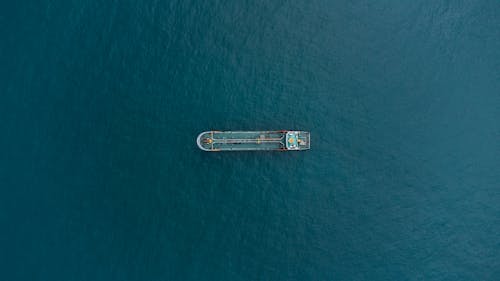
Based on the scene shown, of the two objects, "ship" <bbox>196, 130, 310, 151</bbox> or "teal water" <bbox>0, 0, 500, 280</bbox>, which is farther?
"ship" <bbox>196, 130, 310, 151</bbox>

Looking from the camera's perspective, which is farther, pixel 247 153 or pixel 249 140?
pixel 247 153

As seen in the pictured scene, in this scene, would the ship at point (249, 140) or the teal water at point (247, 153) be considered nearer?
the teal water at point (247, 153)

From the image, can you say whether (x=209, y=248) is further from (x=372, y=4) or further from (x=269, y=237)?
(x=372, y=4)

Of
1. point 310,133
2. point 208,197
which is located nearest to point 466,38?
point 310,133

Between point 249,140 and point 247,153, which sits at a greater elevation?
point 249,140
